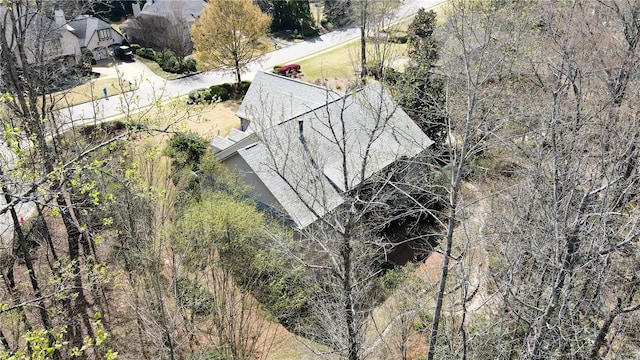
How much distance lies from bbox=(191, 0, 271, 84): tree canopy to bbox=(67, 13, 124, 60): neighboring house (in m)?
14.4

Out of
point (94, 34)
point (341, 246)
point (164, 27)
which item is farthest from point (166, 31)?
point (341, 246)

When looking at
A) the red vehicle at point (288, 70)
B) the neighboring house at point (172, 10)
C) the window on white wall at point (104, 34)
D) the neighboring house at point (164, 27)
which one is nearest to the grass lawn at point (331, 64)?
the red vehicle at point (288, 70)

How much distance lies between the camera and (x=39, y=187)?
811cm

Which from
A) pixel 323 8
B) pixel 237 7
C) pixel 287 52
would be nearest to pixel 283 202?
pixel 237 7

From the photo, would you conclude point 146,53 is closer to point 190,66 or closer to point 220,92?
point 190,66

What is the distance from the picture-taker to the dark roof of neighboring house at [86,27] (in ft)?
147

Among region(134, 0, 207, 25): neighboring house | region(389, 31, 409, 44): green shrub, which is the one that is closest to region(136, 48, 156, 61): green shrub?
region(134, 0, 207, 25): neighboring house

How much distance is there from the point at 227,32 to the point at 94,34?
17.9 m

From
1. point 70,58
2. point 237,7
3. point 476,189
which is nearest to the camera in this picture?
point 476,189

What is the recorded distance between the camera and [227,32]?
3566 centimetres

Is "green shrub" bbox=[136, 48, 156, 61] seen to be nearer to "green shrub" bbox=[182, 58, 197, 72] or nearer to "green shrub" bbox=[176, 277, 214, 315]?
"green shrub" bbox=[182, 58, 197, 72]

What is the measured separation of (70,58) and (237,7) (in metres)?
18.7

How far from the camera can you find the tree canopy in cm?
3544

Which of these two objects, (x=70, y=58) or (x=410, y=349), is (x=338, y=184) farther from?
(x=70, y=58)
